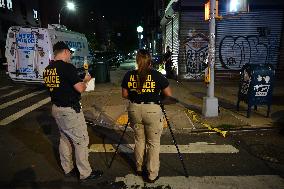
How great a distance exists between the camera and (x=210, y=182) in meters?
4.82

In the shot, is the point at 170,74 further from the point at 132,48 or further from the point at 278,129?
the point at 132,48

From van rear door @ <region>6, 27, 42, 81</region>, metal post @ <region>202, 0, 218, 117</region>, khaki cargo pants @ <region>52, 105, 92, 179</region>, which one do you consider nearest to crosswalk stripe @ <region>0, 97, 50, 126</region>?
van rear door @ <region>6, 27, 42, 81</region>

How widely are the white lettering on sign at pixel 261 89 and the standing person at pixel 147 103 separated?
4.59 m

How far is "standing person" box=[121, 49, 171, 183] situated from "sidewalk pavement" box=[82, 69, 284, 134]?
120 inches

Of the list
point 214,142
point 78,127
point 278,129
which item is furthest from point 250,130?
point 78,127

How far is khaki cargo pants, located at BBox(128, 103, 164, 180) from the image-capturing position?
15.2ft

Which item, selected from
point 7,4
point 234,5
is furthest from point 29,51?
point 7,4

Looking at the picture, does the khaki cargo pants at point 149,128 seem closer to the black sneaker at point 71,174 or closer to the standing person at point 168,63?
the black sneaker at point 71,174

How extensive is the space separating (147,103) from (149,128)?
39 cm

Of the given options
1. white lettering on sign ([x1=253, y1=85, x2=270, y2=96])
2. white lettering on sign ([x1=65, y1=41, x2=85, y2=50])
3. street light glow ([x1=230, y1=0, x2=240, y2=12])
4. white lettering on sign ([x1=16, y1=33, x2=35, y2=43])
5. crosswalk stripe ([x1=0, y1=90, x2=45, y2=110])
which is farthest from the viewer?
white lettering on sign ([x1=65, y1=41, x2=85, y2=50])

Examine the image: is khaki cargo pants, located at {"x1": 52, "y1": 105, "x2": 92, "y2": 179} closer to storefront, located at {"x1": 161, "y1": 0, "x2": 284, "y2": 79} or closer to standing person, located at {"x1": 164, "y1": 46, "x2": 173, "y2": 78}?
storefront, located at {"x1": 161, "y1": 0, "x2": 284, "y2": 79}

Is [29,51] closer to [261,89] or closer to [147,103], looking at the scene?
[261,89]

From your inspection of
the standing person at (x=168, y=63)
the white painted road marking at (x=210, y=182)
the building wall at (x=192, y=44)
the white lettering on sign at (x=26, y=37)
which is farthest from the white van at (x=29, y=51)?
the white painted road marking at (x=210, y=182)

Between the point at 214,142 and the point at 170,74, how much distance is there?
11760mm
